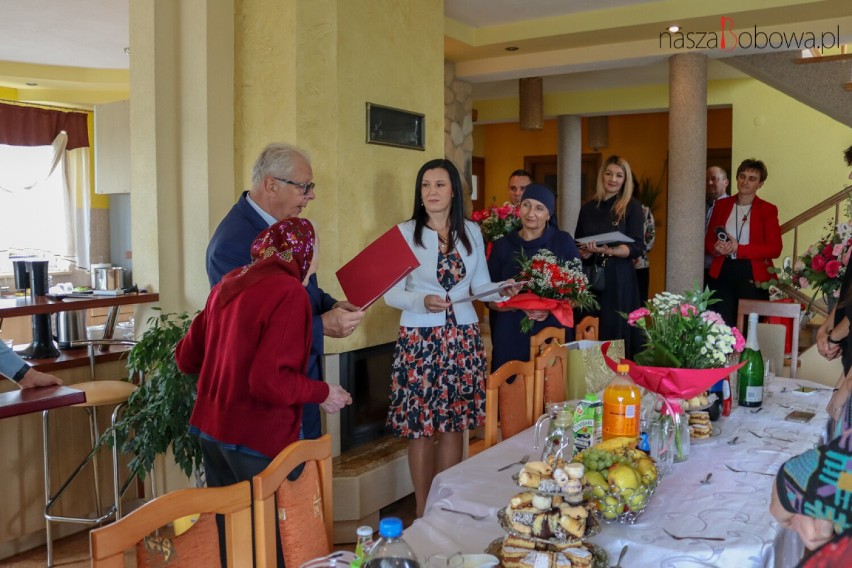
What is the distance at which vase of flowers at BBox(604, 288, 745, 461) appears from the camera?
1.97 m

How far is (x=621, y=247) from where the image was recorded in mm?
4215

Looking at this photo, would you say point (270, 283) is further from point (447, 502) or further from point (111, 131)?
point (111, 131)

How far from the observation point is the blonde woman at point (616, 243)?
4.33 meters

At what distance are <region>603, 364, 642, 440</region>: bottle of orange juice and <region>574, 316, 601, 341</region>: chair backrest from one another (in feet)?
4.47

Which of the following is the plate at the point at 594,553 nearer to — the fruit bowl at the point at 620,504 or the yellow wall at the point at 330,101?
the fruit bowl at the point at 620,504

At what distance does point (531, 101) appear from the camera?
6879mm

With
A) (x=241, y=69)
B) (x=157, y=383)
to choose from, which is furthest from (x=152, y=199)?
(x=157, y=383)

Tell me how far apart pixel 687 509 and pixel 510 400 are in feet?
2.49

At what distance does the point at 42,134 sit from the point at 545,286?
6843 millimetres

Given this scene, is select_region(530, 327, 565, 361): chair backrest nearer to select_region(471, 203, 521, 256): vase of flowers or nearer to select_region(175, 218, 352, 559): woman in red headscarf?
select_region(175, 218, 352, 559): woman in red headscarf

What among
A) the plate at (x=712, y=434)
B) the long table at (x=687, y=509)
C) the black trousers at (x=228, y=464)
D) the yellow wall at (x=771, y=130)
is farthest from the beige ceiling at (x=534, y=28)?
the black trousers at (x=228, y=464)

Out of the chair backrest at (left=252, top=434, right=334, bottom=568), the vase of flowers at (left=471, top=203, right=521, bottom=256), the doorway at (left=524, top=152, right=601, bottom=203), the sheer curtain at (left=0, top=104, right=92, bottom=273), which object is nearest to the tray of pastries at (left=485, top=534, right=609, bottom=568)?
the chair backrest at (left=252, top=434, right=334, bottom=568)

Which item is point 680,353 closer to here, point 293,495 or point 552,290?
point 552,290

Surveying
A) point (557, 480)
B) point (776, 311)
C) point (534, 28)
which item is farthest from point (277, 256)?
point (534, 28)
